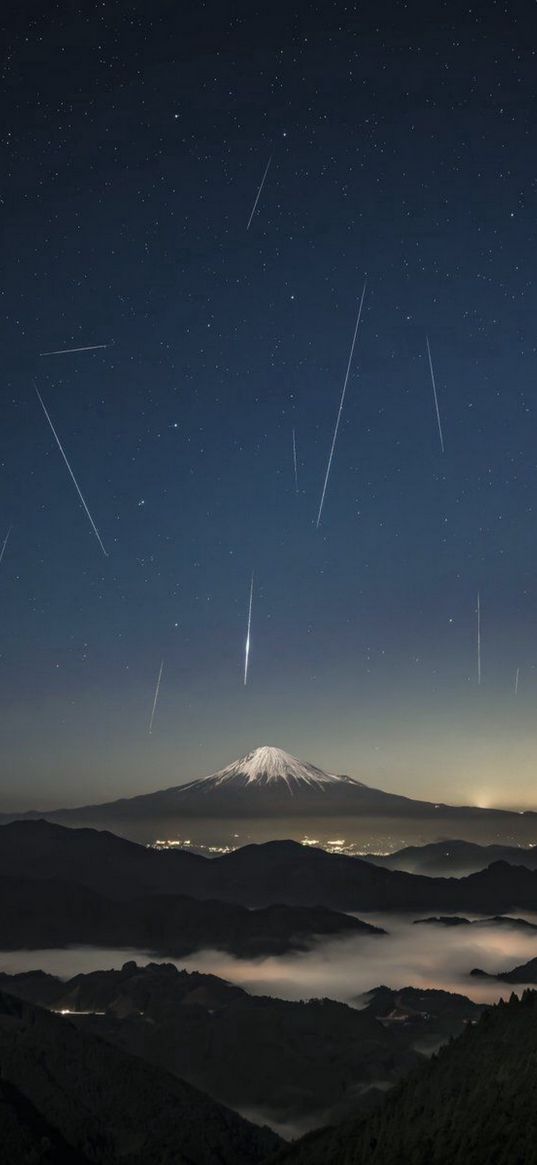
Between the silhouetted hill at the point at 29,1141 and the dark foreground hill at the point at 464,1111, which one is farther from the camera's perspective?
the silhouetted hill at the point at 29,1141

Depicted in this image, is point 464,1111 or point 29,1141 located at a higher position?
point 464,1111

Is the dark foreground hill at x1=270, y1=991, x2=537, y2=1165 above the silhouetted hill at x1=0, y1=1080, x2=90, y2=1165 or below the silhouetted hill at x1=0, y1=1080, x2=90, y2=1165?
above

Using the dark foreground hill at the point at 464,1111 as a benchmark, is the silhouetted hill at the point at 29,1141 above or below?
below

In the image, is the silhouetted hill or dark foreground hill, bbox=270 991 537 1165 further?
the silhouetted hill

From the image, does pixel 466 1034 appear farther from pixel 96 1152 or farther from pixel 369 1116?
pixel 96 1152

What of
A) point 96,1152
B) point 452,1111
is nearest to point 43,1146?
point 96,1152

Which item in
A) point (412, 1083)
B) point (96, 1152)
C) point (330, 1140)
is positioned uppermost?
point (412, 1083)

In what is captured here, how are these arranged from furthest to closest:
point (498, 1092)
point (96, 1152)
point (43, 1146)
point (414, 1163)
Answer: point (96, 1152)
point (43, 1146)
point (498, 1092)
point (414, 1163)

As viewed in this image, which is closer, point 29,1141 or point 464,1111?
point 464,1111
